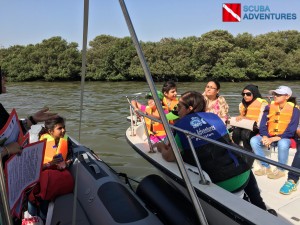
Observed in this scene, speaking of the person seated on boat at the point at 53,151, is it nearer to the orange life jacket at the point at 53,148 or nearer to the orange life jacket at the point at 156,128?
the orange life jacket at the point at 53,148

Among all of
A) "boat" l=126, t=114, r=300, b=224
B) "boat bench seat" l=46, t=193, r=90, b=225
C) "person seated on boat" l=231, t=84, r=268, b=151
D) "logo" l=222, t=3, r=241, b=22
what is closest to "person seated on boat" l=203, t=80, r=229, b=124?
"person seated on boat" l=231, t=84, r=268, b=151

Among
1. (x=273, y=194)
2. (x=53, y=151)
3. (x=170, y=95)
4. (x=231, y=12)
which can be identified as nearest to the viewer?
(x=273, y=194)

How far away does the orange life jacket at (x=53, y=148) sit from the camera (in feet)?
11.5

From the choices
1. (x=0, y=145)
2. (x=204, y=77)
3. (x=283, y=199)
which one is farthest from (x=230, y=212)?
(x=204, y=77)

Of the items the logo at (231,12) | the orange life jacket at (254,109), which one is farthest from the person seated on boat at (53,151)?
the logo at (231,12)

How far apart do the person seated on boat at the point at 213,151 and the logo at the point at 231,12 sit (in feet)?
66.7

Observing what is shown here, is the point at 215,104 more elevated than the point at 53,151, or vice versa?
the point at 215,104

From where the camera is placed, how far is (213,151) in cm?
229

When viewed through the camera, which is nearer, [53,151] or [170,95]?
[53,151]

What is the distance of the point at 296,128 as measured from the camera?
355 centimetres

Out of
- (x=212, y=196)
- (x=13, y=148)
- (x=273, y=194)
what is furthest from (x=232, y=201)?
(x=13, y=148)

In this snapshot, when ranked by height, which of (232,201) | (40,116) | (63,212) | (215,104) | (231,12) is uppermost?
(231,12)

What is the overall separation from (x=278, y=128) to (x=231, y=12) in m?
20.0

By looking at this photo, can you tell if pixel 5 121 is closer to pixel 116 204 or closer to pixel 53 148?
pixel 116 204
